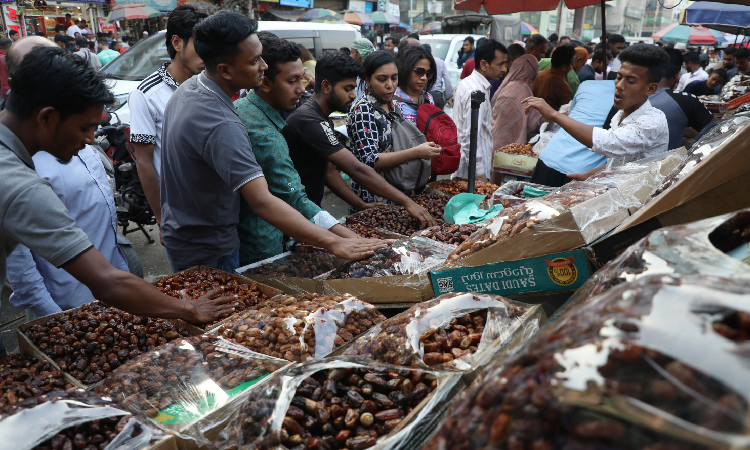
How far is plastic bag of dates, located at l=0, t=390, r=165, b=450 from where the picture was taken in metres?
1.12

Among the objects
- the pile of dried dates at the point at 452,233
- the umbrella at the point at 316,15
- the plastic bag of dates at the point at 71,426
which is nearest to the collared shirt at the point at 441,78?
the pile of dried dates at the point at 452,233

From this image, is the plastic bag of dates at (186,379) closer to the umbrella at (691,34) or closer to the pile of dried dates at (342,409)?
the pile of dried dates at (342,409)

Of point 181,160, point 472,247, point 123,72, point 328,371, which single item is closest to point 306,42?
point 123,72

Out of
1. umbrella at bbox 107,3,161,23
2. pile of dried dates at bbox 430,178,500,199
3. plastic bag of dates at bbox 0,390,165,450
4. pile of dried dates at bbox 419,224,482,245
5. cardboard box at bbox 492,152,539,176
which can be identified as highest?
umbrella at bbox 107,3,161,23

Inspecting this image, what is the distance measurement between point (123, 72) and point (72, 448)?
6.98 metres

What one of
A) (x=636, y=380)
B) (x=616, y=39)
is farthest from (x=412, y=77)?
(x=616, y=39)

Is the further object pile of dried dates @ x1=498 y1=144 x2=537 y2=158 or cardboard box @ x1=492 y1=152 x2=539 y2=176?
pile of dried dates @ x1=498 y1=144 x2=537 y2=158

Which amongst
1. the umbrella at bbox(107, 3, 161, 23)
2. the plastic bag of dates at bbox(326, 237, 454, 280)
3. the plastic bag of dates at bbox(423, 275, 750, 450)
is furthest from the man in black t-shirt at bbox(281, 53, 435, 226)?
the umbrella at bbox(107, 3, 161, 23)

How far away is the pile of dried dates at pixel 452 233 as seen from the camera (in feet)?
8.45

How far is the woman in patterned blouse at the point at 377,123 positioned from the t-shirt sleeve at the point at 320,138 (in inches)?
15.8

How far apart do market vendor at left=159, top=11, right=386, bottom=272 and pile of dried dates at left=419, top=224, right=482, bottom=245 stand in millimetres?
419

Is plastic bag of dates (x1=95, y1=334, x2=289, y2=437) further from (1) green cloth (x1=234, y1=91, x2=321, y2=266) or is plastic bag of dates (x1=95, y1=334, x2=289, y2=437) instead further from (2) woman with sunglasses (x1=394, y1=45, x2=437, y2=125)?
(2) woman with sunglasses (x1=394, y1=45, x2=437, y2=125)

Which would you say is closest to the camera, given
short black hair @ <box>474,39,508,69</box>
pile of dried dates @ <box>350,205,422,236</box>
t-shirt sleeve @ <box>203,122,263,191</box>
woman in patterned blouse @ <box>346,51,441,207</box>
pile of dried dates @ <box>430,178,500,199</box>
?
t-shirt sleeve @ <box>203,122,263,191</box>

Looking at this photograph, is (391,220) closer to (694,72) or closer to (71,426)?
(71,426)
